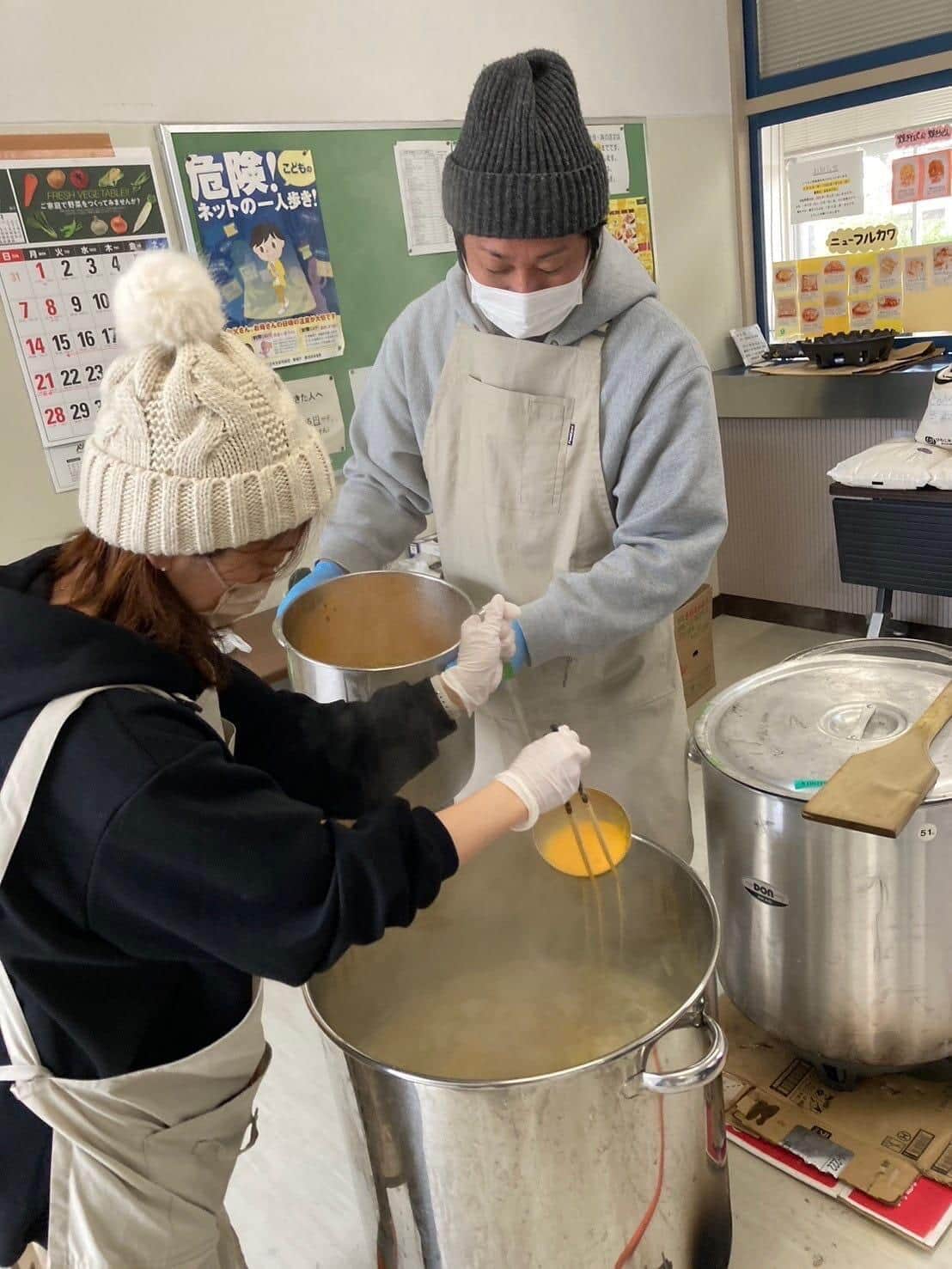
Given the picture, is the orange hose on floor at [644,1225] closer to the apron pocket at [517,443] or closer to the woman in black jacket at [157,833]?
the woman in black jacket at [157,833]

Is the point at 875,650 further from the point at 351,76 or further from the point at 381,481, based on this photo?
the point at 351,76

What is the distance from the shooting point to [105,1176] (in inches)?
34.4

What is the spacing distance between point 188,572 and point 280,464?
0.13 metres

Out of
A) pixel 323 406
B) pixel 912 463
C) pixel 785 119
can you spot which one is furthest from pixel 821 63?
pixel 323 406

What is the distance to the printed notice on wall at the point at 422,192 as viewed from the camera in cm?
237

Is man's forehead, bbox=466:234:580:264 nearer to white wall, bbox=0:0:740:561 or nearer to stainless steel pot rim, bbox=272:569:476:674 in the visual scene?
stainless steel pot rim, bbox=272:569:476:674

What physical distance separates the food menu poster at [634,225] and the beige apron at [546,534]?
5.60ft

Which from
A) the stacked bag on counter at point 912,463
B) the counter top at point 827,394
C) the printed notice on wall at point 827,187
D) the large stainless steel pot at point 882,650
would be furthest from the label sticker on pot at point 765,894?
the printed notice on wall at point 827,187

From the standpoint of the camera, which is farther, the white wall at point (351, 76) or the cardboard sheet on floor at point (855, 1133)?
the white wall at point (351, 76)

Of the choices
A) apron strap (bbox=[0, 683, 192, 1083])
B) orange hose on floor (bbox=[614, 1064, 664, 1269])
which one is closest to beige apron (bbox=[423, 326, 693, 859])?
orange hose on floor (bbox=[614, 1064, 664, 1269])

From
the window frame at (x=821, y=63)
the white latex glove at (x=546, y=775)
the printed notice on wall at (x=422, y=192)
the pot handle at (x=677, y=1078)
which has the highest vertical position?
the window frame at (x=821, y=63)

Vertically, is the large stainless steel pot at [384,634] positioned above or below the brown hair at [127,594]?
below

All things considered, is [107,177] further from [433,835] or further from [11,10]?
[433,835]

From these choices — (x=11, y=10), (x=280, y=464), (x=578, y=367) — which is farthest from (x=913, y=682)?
(x=11, y=10)
